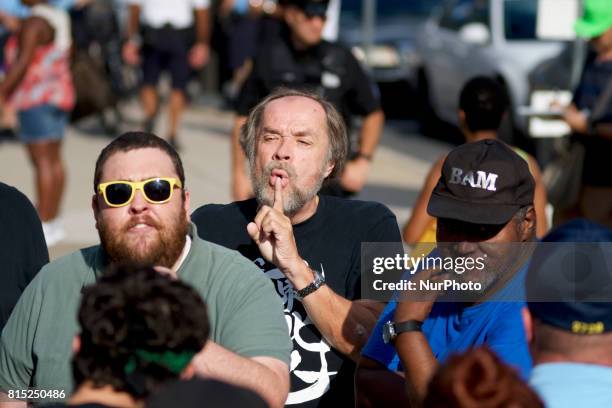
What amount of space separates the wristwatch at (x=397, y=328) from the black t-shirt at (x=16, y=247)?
50.7 inches

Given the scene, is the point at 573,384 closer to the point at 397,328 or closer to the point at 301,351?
the point at 397,328

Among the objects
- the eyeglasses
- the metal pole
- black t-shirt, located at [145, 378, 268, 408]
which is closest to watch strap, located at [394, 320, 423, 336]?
the eyeglasses

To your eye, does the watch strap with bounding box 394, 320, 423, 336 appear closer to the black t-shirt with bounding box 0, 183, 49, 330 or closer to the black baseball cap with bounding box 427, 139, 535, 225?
the black baseball cap with bounding box 427, 139, 535, 225

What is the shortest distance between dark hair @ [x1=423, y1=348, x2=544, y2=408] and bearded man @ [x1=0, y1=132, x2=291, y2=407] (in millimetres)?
1056

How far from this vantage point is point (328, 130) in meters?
4.42

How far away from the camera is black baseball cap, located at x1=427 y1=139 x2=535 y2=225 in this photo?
348cm

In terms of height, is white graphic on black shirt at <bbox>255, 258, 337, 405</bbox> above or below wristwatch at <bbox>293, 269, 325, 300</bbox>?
below

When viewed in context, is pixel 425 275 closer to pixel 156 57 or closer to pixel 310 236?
pixel 310 236

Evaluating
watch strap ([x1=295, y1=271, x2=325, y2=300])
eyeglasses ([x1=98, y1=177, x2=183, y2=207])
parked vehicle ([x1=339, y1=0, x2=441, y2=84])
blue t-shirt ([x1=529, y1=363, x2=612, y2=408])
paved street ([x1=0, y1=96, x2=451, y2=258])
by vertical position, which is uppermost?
eyeglasses ([x1=98, y1=177, x2=183, y2=207])

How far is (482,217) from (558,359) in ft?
2.55

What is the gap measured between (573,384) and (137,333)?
3.08 ft

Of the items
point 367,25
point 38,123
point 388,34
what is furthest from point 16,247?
point 388,34

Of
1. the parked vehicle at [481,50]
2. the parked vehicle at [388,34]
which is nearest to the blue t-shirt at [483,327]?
the parked vehicle at [481,50]

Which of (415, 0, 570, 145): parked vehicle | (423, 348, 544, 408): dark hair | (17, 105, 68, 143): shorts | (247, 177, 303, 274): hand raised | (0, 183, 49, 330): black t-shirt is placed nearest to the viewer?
(423, 348, 544, 408): dark hair
